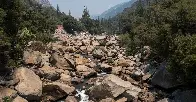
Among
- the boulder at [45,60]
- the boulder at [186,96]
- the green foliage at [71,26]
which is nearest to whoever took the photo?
the boulder at [186,96]

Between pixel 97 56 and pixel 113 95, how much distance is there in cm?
1573

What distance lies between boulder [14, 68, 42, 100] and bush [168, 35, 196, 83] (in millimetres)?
11245

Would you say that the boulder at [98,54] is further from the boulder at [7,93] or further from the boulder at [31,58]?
the boulder at [7,93]

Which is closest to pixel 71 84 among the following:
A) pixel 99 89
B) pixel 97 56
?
pixel 99 89

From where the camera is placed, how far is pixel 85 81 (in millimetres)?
32219

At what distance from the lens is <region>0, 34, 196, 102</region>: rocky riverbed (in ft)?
86.3

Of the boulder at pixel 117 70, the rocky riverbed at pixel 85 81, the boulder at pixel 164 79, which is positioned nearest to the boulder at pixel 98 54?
the rocky riverbed at pixel 85 81

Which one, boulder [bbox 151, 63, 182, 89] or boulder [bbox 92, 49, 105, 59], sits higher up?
boulder [bbox 92, 49, 105, 59]

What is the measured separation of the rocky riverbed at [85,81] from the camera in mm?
26312

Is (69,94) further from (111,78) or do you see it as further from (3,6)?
(3,6)

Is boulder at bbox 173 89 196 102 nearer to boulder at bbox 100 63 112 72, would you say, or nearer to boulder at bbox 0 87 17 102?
boulder at bbox 100 63 112 72

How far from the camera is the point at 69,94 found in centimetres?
2802

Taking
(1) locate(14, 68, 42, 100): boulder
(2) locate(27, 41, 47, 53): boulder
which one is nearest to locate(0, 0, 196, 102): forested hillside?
(1) locate(14, 68, 42, 100): boulder

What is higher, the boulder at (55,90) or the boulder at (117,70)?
the boulder at (117,70)
